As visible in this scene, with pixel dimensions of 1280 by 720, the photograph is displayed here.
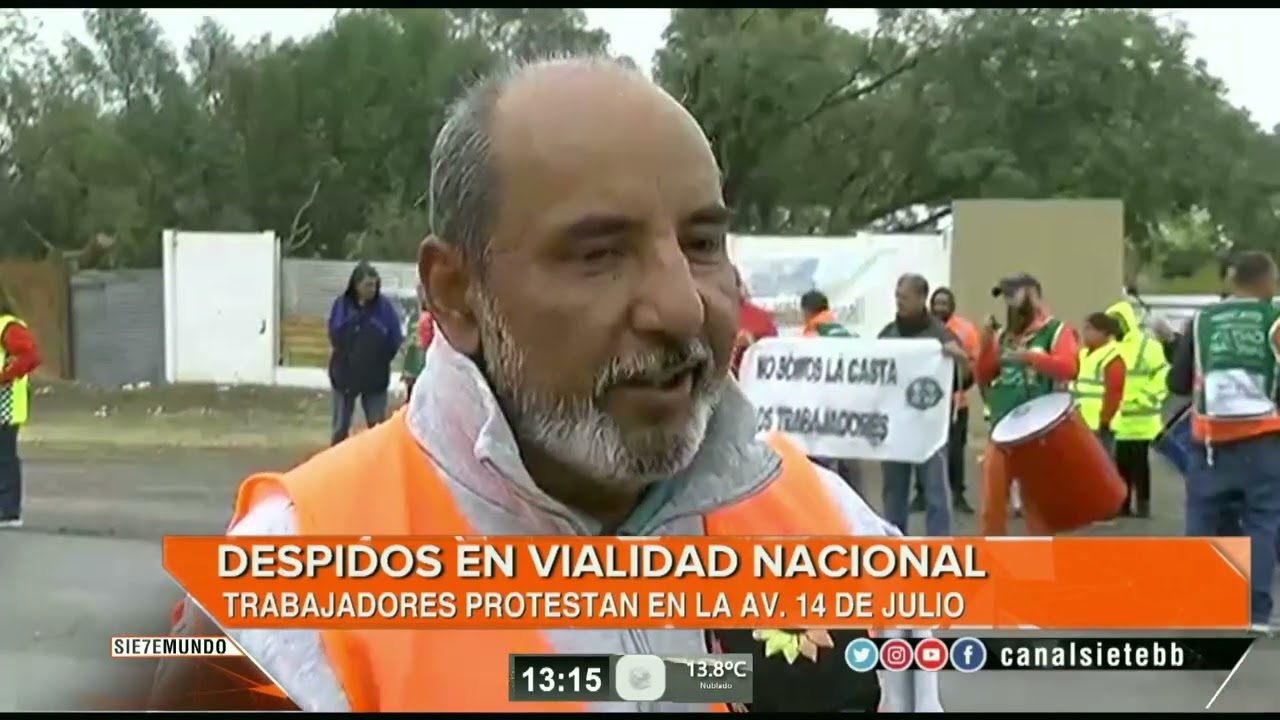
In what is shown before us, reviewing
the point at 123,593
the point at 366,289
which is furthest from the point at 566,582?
the point at 366,289

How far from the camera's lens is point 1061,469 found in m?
3.49

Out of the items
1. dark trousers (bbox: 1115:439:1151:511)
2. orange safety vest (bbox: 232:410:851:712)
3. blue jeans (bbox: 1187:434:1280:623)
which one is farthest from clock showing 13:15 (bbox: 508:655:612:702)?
dark trousers (bbox: 1115:439:1151:511)

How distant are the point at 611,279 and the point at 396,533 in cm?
26

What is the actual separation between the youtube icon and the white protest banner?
3.38 m

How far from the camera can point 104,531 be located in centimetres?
507

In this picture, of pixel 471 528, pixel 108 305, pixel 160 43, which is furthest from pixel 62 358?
pixel 471 528

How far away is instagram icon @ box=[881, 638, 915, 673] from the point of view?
1.31 meters

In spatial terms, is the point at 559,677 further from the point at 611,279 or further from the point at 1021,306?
the point at 1021,306

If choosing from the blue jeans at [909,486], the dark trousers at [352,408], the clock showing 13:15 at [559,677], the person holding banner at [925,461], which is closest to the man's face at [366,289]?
the dark trousers at [352,408]

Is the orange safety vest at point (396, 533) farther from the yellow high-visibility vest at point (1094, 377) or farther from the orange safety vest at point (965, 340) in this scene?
the yellow high-visibility vest at point (1094, 377)

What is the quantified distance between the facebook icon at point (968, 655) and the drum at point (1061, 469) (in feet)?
4.31

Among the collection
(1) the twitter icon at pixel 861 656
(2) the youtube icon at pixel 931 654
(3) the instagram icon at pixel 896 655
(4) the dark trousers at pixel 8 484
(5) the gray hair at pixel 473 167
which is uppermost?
(5) the gray hair at pixel 473 167

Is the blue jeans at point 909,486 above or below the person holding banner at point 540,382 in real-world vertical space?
below

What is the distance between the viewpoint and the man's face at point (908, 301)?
501 centimetres
